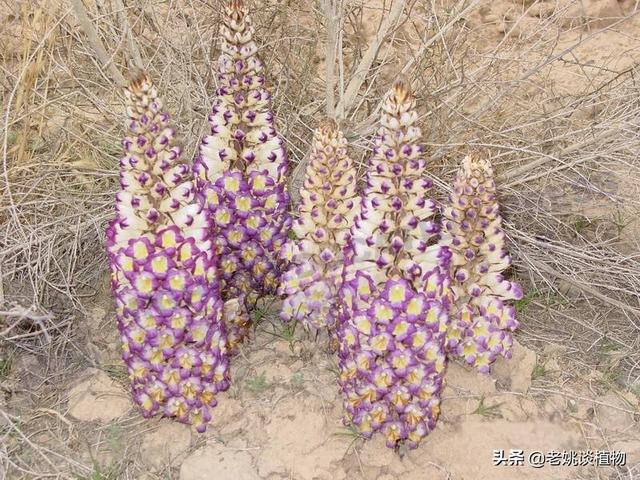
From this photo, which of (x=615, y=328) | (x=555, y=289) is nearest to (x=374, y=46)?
(x=555, y=289)

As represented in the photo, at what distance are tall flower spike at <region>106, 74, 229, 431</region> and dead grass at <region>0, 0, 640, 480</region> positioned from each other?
60cm

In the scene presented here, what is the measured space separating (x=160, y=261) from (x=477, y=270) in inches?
48.7

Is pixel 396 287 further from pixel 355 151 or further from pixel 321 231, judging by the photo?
pixel 355 151

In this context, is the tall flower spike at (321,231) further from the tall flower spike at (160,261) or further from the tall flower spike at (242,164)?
the tall flower spike at (160,261)

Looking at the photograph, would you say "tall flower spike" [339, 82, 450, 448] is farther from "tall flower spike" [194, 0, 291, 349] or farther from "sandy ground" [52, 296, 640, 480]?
"tall flower spike" [194, 0, 291, 349]

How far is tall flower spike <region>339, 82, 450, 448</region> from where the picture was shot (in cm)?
240

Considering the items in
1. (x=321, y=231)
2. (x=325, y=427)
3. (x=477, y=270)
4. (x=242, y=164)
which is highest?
(x=242, y=164)

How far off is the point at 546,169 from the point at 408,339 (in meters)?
1.81

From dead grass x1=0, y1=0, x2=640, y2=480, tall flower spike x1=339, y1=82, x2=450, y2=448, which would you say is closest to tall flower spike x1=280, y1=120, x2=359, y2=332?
tall flower spike x1=339, y1=82, x2=450, y2=448

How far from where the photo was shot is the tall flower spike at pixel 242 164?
281 centimetres

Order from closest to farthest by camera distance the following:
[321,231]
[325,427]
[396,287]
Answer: [396,287]
[321,231]
[325,427]

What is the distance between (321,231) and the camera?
275 centimetres

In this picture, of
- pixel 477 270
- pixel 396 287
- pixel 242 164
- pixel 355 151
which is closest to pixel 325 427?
pixel 396 287

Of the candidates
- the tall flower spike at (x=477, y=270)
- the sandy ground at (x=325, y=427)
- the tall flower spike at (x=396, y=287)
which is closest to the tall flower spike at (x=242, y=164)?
the sandy ground at (x=325, y=427)
